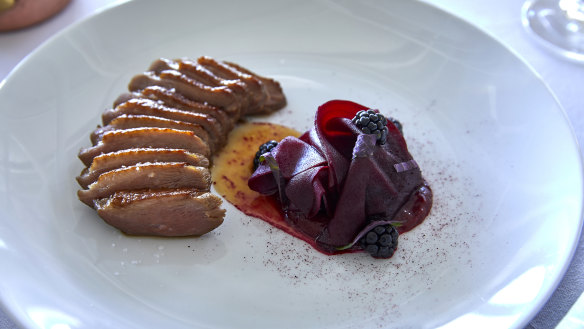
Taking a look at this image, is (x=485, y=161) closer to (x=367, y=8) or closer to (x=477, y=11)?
(x=367, y=8)

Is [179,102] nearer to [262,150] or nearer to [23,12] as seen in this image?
[262,150]

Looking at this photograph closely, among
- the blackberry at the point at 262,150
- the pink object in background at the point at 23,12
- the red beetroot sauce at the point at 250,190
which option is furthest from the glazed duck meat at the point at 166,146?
the pink object in background at the point at 23,12

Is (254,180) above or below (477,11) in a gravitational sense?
below

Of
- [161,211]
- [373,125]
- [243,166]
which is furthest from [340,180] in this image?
[161,211]

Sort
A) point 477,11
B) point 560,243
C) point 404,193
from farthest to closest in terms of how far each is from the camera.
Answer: point 477,11 → point 404,193 → point 560,243

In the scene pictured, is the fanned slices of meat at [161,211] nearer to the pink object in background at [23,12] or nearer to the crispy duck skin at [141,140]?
the crispy duck skin at [141,140]

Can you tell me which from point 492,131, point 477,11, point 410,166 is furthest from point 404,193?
point 477,11

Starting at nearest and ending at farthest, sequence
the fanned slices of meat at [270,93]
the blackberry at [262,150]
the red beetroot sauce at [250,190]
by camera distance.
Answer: the red beetroot sauce at [250,190], the blackberry at [262,150], the fanned slices of meat at [270,93]
